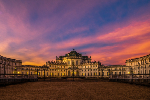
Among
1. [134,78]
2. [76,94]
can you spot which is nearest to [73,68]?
[134,78]

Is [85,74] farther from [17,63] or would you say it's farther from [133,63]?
[17,63]

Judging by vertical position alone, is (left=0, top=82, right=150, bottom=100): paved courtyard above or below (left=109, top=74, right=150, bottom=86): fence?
above

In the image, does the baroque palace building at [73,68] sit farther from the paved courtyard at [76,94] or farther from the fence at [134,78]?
the paved courtyard at [76,94]

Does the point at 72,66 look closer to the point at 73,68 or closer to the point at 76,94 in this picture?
the point at 73,68

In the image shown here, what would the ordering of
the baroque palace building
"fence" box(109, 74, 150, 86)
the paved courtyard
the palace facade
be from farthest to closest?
the palace facade, the baroque palace building, "fence" box(109, 74, 150, 86), the paved courtyard

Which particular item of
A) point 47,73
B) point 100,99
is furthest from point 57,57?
point 100,99

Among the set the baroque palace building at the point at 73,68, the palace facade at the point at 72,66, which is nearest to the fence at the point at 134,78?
the baroque palace building at the point at 73,68

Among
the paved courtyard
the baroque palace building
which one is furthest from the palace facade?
the paved courtyard

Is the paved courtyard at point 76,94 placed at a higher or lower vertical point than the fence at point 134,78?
higher

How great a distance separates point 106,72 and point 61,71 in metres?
40.4

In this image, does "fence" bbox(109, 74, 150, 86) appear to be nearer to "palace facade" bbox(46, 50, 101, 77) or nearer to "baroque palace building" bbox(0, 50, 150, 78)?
"baroque palace building" bbox(0, 50, 150, 78)

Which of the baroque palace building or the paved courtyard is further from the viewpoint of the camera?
the baroque palace building

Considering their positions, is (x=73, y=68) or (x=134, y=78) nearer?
(x=134, y=78)

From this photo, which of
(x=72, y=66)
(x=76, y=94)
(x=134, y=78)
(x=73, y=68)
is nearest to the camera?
(x=76, y=94)
